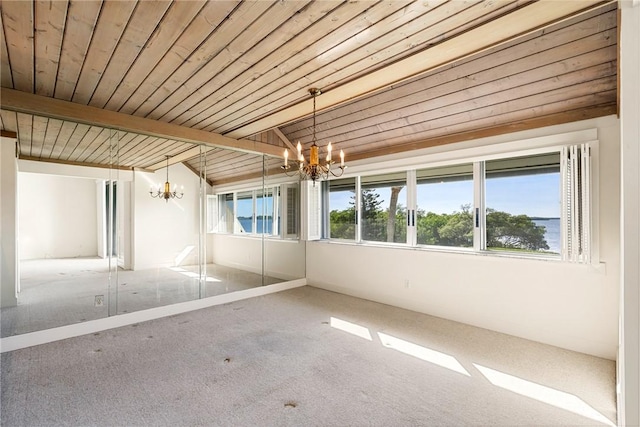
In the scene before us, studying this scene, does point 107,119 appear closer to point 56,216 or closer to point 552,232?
point 56,216

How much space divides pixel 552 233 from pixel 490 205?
2.26 ft

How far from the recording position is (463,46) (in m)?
2.24

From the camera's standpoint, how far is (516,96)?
9.93 ft

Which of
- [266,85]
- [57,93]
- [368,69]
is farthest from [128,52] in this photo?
[368,69]

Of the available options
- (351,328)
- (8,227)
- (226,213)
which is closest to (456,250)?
(351,328)

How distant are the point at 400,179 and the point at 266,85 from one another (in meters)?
2.50

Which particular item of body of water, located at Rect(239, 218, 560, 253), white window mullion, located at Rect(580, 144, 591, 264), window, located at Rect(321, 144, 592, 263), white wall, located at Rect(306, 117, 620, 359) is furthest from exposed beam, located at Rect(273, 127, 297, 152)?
white window mullion, located at Rect(580, 144, 591, 264)

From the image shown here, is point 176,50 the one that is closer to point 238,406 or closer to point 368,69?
point 368,69

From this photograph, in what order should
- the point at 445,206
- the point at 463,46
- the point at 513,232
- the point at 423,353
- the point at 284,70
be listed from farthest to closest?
the point at 445,206, the point at 513,232, the point at 423,353, the point at 284,70, the point at 463,46

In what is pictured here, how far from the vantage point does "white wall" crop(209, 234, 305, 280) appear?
4.99 metres

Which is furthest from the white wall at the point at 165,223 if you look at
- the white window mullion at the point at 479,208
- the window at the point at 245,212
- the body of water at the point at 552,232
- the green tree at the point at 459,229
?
the body of water at the point at 552,232

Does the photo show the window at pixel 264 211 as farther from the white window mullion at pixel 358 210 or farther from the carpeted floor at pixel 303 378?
the carpeted floor at pixel 303 378

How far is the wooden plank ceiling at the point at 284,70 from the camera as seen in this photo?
191cm

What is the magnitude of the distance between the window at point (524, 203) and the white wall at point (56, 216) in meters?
5.10
